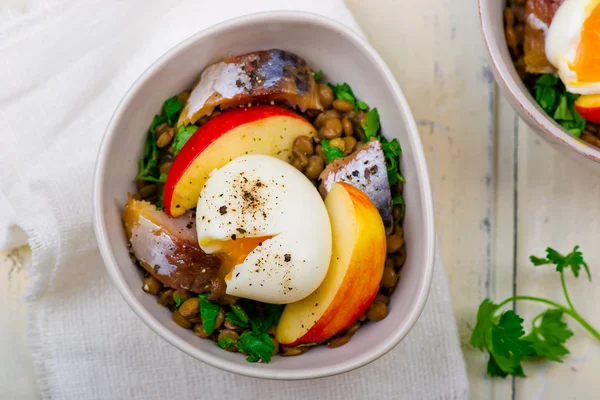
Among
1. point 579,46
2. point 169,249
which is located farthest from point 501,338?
point 169,249

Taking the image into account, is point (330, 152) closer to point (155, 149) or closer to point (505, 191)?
point (155, 149)

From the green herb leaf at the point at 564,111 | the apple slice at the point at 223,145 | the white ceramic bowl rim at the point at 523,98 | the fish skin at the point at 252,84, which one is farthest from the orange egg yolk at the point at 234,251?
the green herb leaf at the point at 564,111

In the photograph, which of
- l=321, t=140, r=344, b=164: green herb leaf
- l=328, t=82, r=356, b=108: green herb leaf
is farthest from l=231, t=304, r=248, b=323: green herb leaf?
l=328, t=82, r=356, b=108: green herb leaf

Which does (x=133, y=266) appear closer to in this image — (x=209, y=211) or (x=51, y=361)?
(x=209, y=211)

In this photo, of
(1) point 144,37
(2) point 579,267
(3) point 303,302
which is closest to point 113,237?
(3) point 303,302

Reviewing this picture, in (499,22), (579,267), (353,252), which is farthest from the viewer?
(579,267)

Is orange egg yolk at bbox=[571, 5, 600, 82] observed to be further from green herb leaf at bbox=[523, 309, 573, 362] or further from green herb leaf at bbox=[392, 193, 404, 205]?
green herb leaf at bbox=[523, 309, 573, 362]
